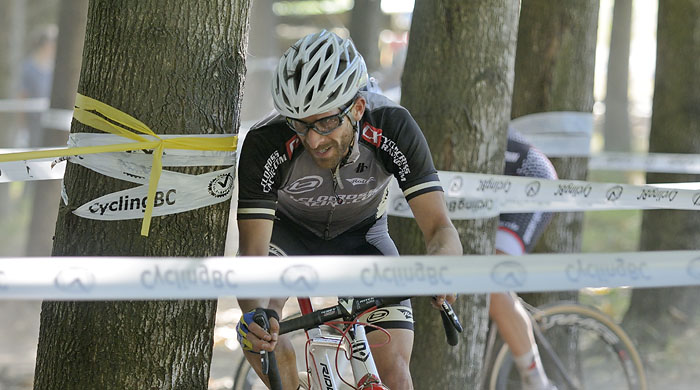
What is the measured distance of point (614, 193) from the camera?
4.83 meters

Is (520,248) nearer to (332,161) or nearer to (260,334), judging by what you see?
(332,161)

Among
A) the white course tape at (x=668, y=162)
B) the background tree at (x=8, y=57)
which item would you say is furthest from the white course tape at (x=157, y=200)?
the background tree at (x=8, y=57)

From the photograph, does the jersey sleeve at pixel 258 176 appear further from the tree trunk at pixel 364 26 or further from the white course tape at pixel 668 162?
the tree trunk at pixel 364 26

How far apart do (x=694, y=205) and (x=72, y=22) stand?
20.0ft

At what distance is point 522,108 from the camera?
6453mm

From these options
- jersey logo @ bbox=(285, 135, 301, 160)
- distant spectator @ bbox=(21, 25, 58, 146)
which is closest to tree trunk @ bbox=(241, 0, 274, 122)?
distant spectator @ bbox=(21, 25, 58, 146)

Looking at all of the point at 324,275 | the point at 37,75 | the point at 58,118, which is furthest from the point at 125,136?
the point at 37,75

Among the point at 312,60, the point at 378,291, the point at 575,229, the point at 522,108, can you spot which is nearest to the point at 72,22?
the point at 522,108

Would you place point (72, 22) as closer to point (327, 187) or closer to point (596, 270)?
point (327, 187)

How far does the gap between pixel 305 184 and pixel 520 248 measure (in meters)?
2.18

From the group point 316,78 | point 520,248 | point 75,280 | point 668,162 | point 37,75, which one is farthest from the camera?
point 37,75

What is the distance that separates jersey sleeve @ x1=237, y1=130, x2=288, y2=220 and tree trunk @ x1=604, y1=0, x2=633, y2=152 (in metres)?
14.6

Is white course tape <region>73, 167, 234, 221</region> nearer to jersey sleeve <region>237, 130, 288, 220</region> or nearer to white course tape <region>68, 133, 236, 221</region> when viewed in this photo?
white course tape <region>68, 133, 236, 221</region>

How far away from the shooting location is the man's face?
3.31m
